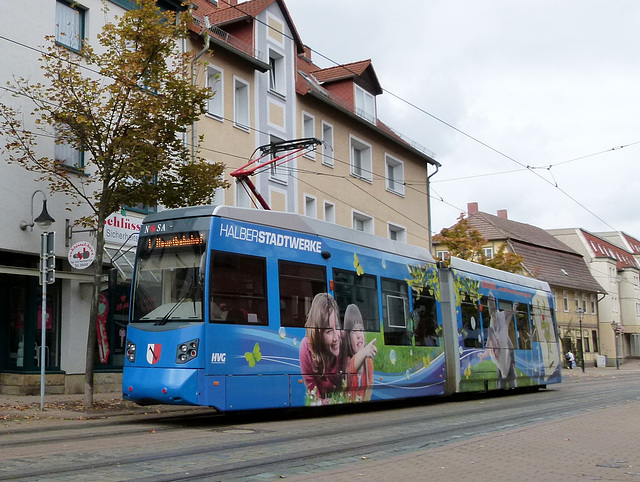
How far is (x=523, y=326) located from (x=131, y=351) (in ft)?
43.6

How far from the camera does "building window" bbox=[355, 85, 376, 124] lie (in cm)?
3334

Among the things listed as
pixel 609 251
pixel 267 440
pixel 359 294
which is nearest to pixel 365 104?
pixel 359 294

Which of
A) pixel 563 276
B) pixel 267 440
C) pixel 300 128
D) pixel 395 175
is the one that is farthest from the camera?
pixel 563 276

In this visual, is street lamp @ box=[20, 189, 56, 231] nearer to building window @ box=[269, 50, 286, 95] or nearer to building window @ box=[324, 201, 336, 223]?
building window @ box=[269, 50, 286, 95]

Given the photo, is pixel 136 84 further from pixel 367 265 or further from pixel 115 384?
pixel 115 384

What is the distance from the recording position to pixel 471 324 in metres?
19.3

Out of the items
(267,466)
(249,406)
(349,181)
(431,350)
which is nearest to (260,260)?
(249,406)

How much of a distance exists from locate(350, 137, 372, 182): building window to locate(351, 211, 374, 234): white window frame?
154cm

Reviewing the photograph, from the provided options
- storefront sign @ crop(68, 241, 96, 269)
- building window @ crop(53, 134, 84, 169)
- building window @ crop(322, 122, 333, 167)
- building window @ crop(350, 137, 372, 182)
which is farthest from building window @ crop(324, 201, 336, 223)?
storefront sign @ crop(68, 241, 96, 269)

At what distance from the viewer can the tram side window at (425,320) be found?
1694 centimetres

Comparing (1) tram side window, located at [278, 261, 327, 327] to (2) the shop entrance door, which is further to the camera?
(2) the shop entrance door

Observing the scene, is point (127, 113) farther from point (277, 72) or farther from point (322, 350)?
point (277, 72)

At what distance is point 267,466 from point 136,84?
937cm

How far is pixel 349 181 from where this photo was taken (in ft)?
105
